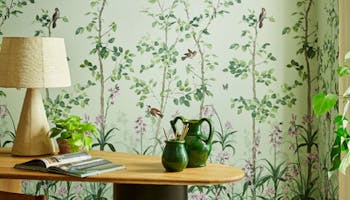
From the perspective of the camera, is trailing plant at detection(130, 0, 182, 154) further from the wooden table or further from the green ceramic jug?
the green ceramic jug

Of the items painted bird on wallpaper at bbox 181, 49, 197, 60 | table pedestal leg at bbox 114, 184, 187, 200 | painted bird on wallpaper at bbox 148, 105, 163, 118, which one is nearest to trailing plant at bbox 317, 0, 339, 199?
painted bird on wallpaper at bbox 181, 49, 197, 60

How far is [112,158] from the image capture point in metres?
2.75

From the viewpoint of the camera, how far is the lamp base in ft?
8.86

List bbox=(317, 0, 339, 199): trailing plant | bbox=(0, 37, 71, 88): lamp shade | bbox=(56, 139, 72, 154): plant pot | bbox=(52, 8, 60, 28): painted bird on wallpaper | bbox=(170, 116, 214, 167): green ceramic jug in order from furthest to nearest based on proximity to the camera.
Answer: bbox=(52, 8, 60, 28): painted bird on wallpaper → bbox=(317, 0, 339, 199): trailing plant → bbox=(56, 139, 72, 154): plant pot → bbox=(0, 37, 71, 88): lamp shade → bbox=(170, 116, 214, 167): green ceramic jug

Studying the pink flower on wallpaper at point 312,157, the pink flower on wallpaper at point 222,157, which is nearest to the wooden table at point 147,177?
the pink flower on wallpaper at point 222,157

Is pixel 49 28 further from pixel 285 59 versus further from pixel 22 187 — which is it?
pixel 285 59

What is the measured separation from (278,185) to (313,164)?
0.24 m

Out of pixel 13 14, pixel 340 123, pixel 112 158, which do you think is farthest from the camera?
pixel 13 14

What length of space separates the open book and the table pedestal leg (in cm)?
10

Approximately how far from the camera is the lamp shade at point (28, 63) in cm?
261

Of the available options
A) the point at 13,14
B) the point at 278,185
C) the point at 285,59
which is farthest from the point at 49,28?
the point at 278,185

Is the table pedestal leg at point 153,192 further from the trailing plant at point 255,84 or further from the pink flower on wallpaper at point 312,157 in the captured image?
the pink flower on wallpaper at point 312,157

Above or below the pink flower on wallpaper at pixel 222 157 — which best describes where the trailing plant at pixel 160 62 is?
above

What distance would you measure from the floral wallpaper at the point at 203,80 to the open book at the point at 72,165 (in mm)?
827
